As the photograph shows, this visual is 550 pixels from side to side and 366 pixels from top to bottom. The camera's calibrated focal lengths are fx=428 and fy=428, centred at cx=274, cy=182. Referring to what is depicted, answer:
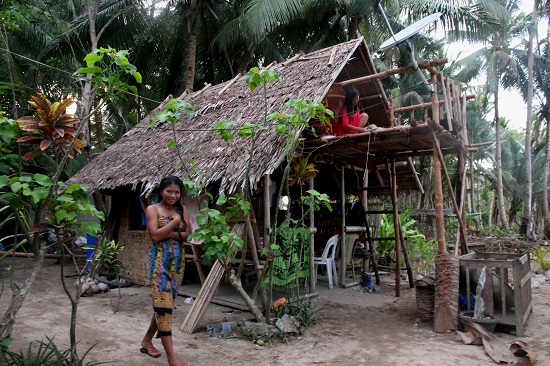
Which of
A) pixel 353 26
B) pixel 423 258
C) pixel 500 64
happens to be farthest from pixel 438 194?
pixel 500 64

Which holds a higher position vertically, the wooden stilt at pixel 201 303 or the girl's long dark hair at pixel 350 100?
the girl's long dark hair at pixel 350 100

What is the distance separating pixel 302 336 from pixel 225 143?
2.79 m

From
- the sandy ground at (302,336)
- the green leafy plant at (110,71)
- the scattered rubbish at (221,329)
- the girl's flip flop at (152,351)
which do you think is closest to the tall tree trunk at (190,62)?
the sandy ground at (302,336)

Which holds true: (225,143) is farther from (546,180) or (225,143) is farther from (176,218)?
(546,180)

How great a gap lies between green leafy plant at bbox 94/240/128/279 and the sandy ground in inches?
28.8

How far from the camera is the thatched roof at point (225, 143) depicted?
5305 mm

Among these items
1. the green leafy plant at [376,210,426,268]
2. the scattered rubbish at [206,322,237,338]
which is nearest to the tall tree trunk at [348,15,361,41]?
the green leafy plant at [376,210,426,268]

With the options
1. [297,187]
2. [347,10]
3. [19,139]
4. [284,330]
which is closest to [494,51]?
[347,10]

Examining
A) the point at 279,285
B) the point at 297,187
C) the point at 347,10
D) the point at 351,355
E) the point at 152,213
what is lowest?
the point at 351,355

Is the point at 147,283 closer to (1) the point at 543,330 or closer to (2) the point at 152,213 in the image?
(2) the point at 152,213

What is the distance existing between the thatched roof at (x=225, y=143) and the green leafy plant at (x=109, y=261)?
3.18 feet

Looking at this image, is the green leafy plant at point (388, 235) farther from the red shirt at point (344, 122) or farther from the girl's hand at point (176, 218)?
the girl's hand at point (176, 218)

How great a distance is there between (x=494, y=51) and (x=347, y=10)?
9.00 metres

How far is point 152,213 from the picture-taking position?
340cm
